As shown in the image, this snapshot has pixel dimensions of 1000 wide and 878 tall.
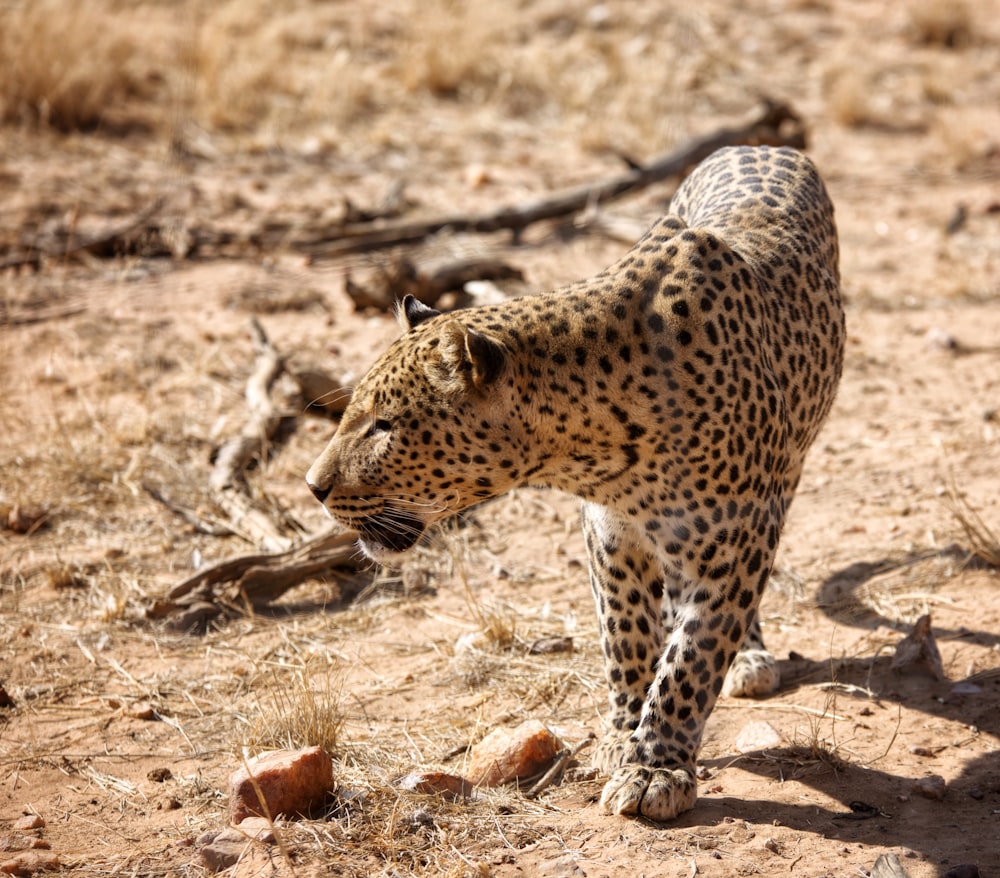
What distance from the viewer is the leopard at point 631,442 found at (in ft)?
15.2

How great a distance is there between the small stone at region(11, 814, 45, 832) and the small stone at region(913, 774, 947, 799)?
3401 millimetres

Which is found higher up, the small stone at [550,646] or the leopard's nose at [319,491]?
the leopard's nose at [319,491]

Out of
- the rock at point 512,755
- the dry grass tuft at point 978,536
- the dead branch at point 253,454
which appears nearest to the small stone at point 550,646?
the rock at point 512,755

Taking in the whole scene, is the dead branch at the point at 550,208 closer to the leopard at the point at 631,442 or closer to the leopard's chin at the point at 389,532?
the leopard at the point at 631,442

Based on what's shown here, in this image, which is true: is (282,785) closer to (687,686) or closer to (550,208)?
(687,686)

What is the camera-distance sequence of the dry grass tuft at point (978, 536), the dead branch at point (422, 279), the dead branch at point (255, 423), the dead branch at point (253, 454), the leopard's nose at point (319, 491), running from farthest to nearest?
the dead branch at point (422, 279) < the dead branch at point (255, 423) < the dead branch at point (253, 454) < the dry grass tuft at point (978, 536) < the leopard's nose at point (319, 491)

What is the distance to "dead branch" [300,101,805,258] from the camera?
1105 centimetres

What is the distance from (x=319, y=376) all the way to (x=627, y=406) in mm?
4107

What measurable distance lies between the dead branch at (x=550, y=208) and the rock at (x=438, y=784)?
22.0 ft

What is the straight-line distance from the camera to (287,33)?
16.1 m

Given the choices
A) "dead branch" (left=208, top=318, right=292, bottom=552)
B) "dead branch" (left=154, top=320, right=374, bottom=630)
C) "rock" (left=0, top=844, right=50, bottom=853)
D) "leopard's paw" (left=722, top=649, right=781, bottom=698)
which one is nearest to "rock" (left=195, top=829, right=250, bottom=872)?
"rock" (left=0, top=844, right=50, bottom=853)

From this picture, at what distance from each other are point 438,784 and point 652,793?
0.83 metres

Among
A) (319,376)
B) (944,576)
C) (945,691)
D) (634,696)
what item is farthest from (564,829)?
(319,376)

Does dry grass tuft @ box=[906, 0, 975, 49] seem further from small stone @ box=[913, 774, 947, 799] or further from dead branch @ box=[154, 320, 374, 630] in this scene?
small stone @ box=[913, 774, 947, 799]
